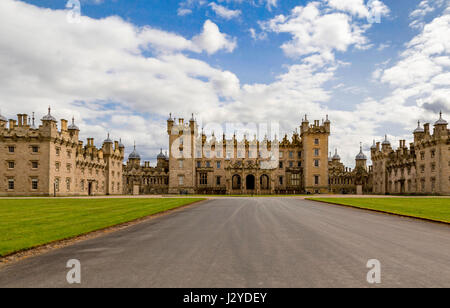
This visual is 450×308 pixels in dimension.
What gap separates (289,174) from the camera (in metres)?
82.5

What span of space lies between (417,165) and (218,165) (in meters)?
43.4

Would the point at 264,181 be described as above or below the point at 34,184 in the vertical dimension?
below

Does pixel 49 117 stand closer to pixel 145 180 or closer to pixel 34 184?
pixel 34 184

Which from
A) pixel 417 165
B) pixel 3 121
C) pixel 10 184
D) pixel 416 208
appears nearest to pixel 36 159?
pixel 10 184

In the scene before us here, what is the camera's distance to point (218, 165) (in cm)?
8150

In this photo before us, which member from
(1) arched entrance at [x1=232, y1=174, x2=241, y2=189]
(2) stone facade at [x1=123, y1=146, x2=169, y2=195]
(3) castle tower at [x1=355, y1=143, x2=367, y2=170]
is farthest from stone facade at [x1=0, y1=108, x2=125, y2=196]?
(3) castle tower at [x1=355, y1=143, x2=367, y2=170]

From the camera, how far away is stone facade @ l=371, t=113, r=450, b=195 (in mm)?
58750

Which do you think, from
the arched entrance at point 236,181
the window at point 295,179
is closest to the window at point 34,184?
A: the arched entrance at point 236,181

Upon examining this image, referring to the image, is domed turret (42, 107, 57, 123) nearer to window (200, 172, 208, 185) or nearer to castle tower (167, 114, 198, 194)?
castle tower (167, 114, 198, 194)

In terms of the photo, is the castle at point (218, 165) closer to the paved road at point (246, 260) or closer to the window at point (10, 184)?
the window at point (10, 184)
